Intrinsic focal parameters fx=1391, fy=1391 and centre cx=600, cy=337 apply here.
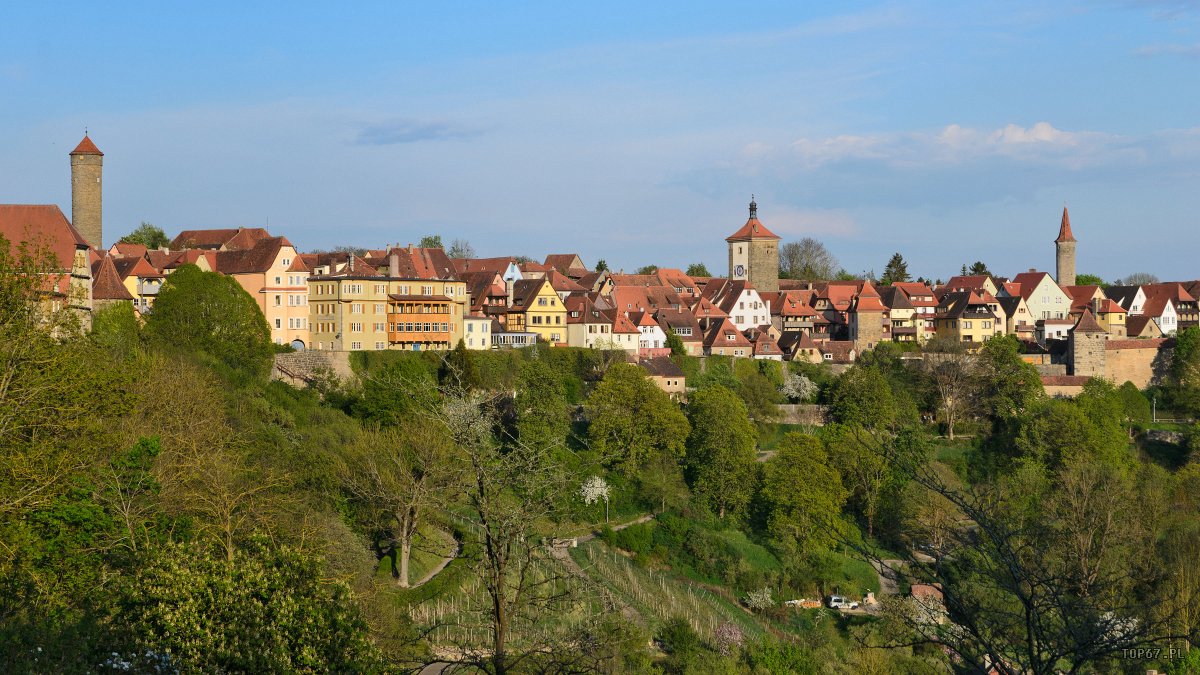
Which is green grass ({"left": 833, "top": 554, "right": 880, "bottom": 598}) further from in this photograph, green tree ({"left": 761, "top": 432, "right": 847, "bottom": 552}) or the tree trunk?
the tree trunk

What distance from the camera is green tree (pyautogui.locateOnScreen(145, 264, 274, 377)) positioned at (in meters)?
43.2

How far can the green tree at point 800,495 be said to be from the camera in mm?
40531

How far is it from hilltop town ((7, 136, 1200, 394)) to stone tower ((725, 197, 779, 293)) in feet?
0.33

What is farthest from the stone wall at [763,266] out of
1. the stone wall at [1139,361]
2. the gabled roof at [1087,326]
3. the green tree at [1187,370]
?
the green tree at [1187,370]

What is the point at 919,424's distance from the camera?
51.5 meters

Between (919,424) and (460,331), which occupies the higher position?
(460,331)

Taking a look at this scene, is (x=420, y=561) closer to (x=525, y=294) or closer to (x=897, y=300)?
(x=525, y=294)

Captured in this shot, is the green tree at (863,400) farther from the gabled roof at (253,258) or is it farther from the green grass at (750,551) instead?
the gabled roof at (253,258)

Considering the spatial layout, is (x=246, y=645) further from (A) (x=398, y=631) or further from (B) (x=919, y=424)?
(B) (x=919, y=424)

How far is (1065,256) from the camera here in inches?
3204

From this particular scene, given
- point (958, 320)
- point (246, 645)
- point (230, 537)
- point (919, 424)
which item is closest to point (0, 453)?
point (230, 537)

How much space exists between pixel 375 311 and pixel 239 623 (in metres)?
38.4

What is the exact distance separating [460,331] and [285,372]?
8.83 meters

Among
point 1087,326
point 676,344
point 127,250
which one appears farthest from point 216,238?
point 1087,326
